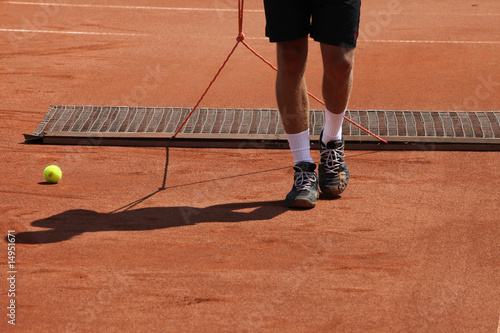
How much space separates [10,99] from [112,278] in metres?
3.38

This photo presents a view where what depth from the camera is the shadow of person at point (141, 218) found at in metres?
3.65

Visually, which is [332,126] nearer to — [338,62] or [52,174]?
[338,62]

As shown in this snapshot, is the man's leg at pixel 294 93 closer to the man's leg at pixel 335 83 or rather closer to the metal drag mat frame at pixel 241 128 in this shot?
the man's leg at pixel 335 83

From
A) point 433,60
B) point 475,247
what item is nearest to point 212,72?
point 433,60

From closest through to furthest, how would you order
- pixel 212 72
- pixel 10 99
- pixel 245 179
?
pixel 245 179 → pixel 10 99 → pixel 212 72

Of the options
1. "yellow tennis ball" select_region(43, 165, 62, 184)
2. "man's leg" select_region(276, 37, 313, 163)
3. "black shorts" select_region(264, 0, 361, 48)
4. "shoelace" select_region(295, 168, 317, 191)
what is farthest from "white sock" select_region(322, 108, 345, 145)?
"yellow tennis ball" select_region(43, 165, 62, 184)

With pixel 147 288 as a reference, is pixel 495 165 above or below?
above

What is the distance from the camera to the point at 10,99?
6.05 m

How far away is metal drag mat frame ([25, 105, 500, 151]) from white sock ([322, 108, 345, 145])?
72cm

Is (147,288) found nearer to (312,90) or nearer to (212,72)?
(312,90)

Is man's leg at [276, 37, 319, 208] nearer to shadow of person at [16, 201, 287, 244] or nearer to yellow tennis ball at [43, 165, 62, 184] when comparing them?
shadow of person at [16, 201, 287, 244]

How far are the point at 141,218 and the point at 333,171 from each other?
1.14 meters

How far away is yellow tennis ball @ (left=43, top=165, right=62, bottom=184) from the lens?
14.1 feet

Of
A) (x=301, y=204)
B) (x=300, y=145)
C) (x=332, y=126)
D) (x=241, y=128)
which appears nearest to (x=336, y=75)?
(x=332, y=126)
